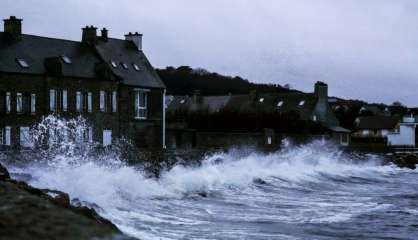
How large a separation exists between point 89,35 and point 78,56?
2.61 meters

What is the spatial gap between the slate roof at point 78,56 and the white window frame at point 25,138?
9.51ft

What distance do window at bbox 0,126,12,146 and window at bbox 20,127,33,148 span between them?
0.72 meters

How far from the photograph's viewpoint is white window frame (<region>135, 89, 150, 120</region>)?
40.8m

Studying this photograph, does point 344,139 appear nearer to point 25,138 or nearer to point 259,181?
point 259,181

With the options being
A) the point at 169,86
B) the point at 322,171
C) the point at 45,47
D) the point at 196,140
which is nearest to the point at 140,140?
the point at 196,140

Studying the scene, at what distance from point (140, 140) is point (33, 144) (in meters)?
8.24

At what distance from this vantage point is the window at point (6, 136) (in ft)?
108

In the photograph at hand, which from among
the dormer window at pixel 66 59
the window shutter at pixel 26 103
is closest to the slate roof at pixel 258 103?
the dormer window at pixel 66 59

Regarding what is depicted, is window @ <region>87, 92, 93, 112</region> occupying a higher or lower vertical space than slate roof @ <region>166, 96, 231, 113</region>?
lower

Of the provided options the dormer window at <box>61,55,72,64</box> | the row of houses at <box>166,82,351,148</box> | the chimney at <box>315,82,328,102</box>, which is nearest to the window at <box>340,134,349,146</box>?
the row of houses at <box>166,82,351,148</box>

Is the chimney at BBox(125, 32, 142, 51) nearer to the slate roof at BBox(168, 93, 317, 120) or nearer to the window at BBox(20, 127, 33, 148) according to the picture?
the window at BBox(20, 127, 33, 148)

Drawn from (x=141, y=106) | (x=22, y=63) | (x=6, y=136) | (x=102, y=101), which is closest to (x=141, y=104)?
(x=141, y=106)

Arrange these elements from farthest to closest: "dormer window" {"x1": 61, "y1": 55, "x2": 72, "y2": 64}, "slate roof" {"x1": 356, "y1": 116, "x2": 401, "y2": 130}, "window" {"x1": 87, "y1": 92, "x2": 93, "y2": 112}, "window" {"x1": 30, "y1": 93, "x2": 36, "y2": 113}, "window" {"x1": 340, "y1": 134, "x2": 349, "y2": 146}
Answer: "slate roof" {"x1": 356, "y1": 116, "x2": 401, "y2": 130}
"window" {"x1": 340, "y1": 134, "x2": 349, "y2": 146}
"window" {"x1": 87, "y1": 92, "x2": 93, "y2": 112}
"dormer window" {"x1": 61, "y1": 55, "x2": 72, "y2": 64}
"window" {"x1": 30, "y1": 93, "x2": 36, "y2": 113}

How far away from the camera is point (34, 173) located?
68.6 feet
